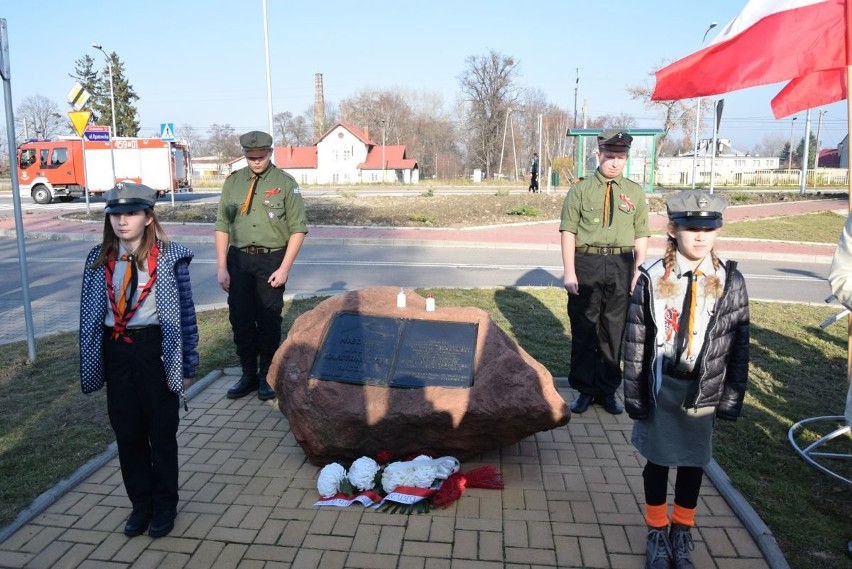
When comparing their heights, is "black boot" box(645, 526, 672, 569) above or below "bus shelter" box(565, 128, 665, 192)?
below

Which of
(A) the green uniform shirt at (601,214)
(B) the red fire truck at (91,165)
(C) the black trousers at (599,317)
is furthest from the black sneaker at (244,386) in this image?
(B) the red fire truck at (91,165)

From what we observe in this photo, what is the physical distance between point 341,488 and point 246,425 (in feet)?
4.46

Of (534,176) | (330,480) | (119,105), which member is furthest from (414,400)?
(119,105)

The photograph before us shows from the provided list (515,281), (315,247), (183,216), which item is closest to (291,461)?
(515,281)

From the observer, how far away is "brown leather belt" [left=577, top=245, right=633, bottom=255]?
4789mm

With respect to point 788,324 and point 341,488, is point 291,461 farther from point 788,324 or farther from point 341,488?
point 788,324

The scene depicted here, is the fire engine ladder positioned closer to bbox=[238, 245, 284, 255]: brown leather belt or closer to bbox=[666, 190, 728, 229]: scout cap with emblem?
bbox=[666, 190, 728, 229]: scout cap with emblem

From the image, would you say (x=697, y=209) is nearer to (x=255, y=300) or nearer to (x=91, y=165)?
(x=255, y=300)

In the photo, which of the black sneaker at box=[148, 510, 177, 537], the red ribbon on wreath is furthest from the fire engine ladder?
the black sneaker at box=[148, 510, 177, 537]

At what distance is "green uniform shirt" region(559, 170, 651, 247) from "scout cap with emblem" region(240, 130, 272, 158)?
2243 mm

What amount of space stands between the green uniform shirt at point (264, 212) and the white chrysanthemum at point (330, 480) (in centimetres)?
194

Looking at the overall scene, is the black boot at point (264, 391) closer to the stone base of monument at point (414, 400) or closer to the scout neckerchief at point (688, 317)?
the stone base of monument at point (414, 400)

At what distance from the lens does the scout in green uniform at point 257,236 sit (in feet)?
16.5

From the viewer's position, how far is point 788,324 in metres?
7.49
